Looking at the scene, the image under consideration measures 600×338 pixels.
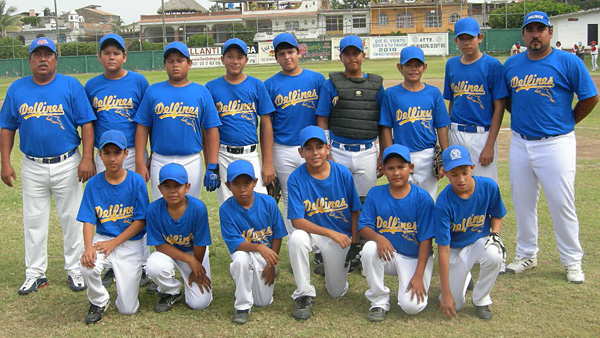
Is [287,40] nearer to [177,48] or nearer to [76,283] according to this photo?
[177,48]

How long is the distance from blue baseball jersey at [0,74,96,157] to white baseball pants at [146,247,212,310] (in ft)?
Result: 4.39

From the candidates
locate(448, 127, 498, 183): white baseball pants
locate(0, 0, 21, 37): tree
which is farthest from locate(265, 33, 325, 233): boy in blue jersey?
locate(0, 0, 21, 37): tree

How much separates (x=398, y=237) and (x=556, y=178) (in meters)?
1.52

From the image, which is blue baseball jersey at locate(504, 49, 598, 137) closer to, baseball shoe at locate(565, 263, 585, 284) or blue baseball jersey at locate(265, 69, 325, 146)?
baseball shoe at locate(565, 263, 585, 284)

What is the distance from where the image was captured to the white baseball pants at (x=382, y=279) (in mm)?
4293

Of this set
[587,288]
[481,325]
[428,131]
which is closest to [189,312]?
[481,325]

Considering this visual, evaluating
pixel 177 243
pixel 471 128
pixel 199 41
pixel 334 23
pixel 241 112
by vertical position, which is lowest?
pixel 177 243

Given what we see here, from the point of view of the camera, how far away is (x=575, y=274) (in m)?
4.81

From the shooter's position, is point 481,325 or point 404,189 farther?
point 404,189

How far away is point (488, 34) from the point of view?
42.2m

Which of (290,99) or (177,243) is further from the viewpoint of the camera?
(290,99)

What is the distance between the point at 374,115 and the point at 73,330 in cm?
302

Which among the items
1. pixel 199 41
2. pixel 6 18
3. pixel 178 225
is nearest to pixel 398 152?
pixel 178 225

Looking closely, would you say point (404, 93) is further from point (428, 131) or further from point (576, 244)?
point (576, 244)
